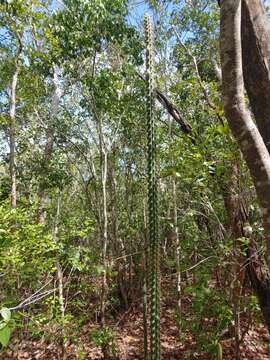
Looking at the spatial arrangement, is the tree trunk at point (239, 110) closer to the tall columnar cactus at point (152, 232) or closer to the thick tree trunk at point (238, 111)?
the thick tree trunk at point (238, 111)

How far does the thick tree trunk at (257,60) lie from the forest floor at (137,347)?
10.3 ft

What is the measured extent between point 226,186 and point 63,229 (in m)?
2.74

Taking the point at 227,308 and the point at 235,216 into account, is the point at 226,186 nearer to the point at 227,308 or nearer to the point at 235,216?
the point at 235,216

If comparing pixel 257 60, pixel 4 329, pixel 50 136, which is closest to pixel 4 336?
pixel 4 329

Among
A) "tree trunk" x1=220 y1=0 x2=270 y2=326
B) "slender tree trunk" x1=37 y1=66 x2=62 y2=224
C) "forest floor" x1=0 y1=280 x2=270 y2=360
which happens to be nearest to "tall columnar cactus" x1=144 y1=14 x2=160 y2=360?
"tree trunk" x1=220 y1=0 x2=270 y2=326

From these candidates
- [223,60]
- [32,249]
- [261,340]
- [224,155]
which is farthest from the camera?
[261,340]

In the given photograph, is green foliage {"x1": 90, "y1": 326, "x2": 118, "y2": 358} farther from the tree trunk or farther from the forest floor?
the tree trunk

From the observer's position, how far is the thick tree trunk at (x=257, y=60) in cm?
231

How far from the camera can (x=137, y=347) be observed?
491 cm

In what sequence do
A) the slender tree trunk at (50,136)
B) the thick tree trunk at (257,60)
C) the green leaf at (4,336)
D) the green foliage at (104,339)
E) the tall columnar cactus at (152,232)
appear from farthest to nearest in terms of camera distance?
the slender tree trunk at (50,136) → the green foliage at (104,339) → the thick tree trunk at (257,60) → the tall columnar cactus at (152,232) → the green leaf at (4,336)

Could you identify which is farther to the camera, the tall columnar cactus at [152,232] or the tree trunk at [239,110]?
the tall columnar cactus at [152,232]

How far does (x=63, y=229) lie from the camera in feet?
16.0

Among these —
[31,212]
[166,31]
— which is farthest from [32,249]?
[166,31]

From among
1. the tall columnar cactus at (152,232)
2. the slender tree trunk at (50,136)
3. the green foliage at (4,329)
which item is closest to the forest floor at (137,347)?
the tall columnar cactus at (152,232)
